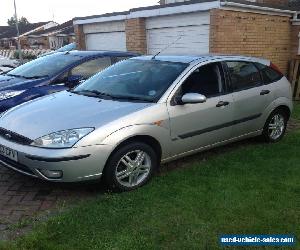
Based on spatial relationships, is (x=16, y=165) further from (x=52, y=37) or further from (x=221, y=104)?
(x=52, y=37)

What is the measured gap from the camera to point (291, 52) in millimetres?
11820

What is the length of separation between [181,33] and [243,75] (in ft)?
18.7

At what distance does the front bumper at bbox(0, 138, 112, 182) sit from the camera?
3.99 metres

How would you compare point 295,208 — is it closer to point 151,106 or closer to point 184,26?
point 151,106

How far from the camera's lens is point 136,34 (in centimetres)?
1209

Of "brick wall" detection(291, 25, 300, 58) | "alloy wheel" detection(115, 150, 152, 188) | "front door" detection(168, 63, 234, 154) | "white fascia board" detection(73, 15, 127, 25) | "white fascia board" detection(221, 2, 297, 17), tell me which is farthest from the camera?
"white fascia board" detection(73, 15, 127, 25)

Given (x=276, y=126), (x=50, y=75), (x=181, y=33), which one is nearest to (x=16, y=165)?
(x=50, y=75)

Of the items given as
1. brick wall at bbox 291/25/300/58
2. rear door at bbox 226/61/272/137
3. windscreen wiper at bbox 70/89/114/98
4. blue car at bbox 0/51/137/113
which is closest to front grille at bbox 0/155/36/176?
windscreen wiper at bbox 70/89/114/98

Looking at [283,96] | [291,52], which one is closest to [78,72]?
[283,96]

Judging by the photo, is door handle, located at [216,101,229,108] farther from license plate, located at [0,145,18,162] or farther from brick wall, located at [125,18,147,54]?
brick wall, located at [125,18,147,54]

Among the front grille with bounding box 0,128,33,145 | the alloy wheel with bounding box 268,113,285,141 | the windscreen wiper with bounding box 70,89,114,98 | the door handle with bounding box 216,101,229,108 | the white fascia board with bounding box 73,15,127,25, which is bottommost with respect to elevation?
the alloy wheel with bounding box 268,113,285,141

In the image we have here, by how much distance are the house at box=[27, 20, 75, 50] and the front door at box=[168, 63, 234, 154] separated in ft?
140

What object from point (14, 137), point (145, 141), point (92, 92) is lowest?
point (145, 141)

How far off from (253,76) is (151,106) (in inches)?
80.9
